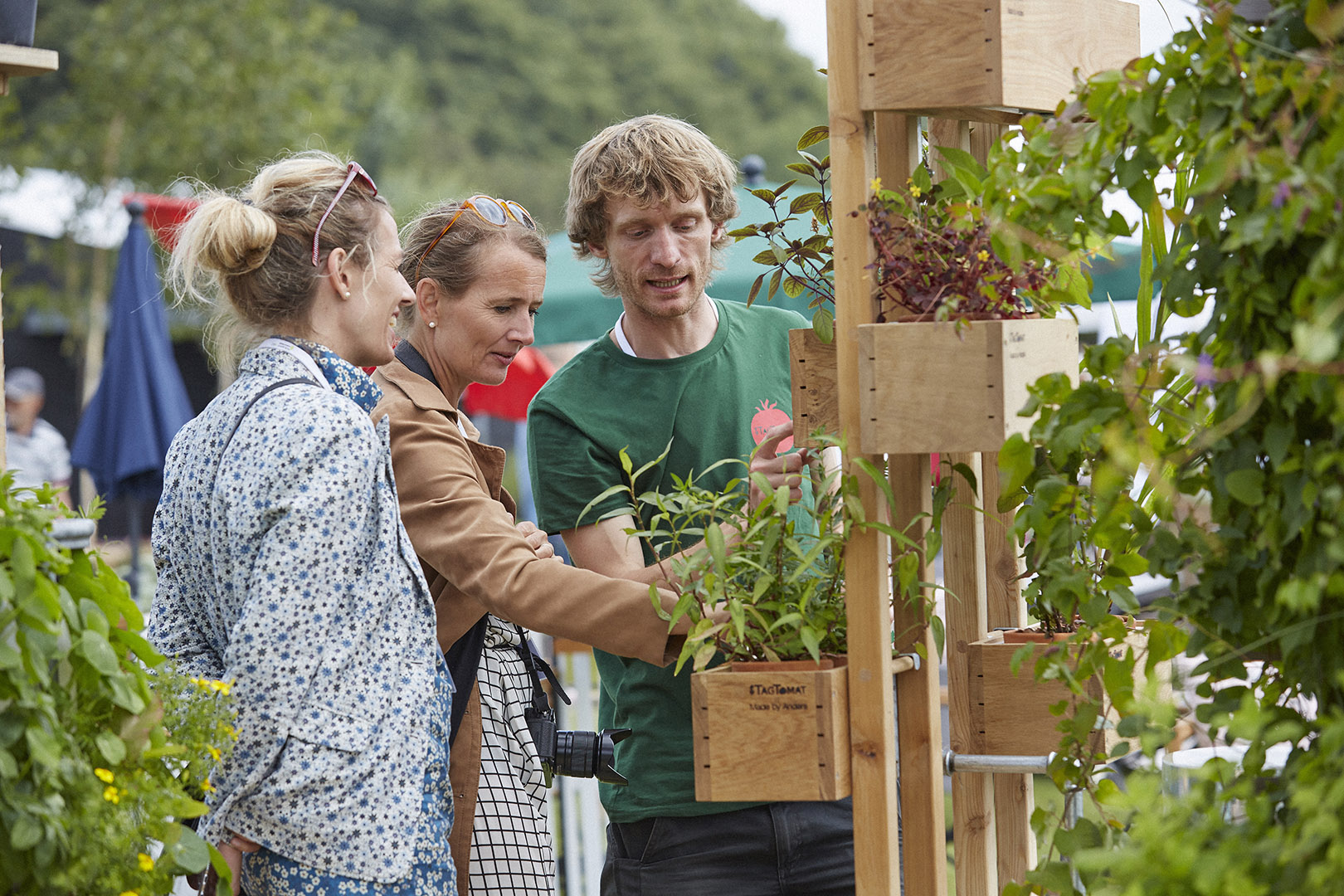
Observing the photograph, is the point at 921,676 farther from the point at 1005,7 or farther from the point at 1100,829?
the point at 1005,7

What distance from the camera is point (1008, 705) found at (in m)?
1.76

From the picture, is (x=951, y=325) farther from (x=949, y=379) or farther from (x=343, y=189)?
(x=343, y=189)

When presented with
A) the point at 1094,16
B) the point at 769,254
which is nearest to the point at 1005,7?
the point at 1094,16

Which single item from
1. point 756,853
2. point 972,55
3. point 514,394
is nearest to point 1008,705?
point 756,853

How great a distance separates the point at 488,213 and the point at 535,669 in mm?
758

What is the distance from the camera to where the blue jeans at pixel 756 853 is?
195cm

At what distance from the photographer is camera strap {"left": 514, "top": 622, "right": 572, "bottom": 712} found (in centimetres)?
205

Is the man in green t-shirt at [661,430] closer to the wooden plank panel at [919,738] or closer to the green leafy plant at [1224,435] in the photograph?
the wooden plank panel at [919,738]

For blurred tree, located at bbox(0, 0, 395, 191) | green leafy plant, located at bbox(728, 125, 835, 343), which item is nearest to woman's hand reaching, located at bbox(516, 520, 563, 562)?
green leafy plant, located at bbox(728, 125, 835, 343)

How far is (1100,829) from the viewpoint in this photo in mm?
1334

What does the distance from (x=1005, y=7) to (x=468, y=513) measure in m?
0.98

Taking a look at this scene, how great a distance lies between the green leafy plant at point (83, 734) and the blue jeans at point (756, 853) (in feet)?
2.62

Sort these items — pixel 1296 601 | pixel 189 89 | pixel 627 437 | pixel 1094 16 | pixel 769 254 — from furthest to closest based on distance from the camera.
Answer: pixel 189 89, pixel 627 437, pixel 769 254, pixel 1094 16, pixel 1296 601

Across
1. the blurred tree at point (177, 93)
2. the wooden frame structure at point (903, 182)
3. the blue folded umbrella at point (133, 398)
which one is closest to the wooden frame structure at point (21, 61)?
the wooden frame structure at point (903, 182)
